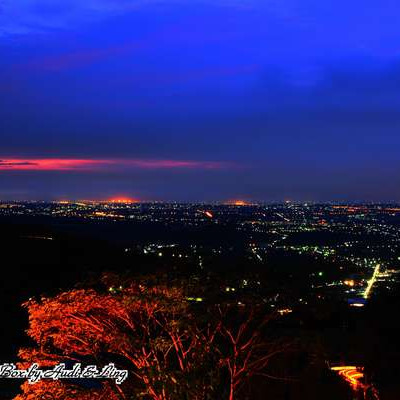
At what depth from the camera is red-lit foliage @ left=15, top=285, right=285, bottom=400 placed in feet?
22.8

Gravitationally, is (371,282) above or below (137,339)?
below

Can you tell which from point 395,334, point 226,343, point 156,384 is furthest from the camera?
point 395,334

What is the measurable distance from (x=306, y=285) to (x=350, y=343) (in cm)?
858

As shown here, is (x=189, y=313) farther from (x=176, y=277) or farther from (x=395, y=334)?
(x=395, y=334)

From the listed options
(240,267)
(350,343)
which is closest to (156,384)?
(240,267)

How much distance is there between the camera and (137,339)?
288 inches

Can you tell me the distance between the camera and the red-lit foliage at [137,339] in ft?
22.8

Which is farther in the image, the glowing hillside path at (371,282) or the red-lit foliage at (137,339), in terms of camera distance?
the glowing hillside path at (371,282)

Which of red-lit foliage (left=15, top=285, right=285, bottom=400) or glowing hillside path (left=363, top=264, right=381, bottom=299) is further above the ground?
red-lit foliage (left=15, top=285, right=285, bottom=400)

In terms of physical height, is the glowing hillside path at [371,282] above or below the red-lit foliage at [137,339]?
below

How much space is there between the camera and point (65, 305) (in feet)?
24.2

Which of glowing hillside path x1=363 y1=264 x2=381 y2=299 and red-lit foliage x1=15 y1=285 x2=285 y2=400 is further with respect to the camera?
glowing hillside path x1=363 y1=264 x2=381 y2=299

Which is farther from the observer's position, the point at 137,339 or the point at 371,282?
the point at 371,282

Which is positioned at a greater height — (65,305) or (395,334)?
(65,305)
